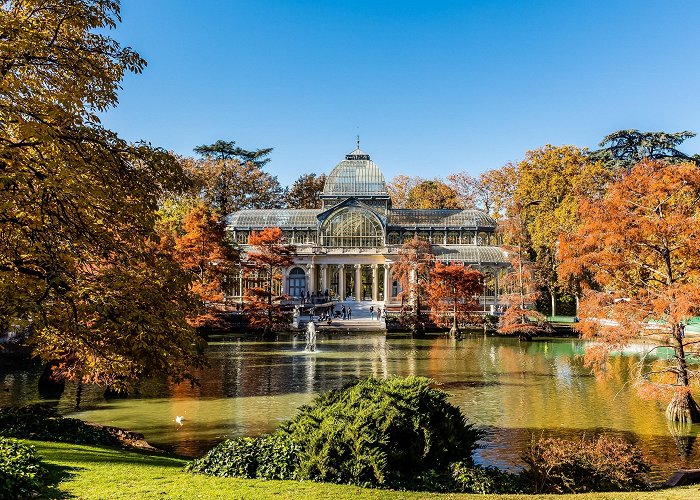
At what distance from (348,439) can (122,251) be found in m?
4.90

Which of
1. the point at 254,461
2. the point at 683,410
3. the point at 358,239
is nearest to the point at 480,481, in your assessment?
the point at 254,461

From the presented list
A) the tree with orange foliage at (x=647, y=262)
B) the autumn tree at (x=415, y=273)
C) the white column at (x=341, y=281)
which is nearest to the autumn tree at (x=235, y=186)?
the white column at (x=341, y=281)

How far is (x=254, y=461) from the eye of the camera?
30.9 ft

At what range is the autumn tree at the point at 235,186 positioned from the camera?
65250 mm

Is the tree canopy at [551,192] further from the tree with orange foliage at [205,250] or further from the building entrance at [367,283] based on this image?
the tree with orange foliage at [205,250]

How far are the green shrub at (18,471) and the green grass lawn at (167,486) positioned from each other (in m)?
0.28

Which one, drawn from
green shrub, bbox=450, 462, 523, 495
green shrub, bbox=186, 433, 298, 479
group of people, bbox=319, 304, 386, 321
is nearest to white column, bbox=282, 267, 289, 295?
group of people, bbox=319, 304, 386, 321

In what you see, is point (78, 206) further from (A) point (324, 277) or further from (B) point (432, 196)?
(B) point (432, 196)

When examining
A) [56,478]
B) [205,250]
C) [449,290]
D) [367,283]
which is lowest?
[56,478]

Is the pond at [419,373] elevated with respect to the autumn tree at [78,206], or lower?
lower

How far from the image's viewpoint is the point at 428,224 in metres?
57.4

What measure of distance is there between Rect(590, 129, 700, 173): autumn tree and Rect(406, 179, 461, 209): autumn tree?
753 inches

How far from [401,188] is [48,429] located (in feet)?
223

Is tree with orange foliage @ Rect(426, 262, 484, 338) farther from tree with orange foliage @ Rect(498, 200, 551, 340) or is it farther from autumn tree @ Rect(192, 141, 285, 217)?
autumn tree @ Rect(192, 141, 285, 217)
